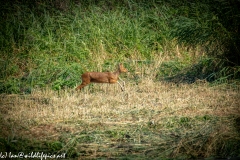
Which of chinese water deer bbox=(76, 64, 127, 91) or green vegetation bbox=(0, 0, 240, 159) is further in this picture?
chinese water deer bbox=(76, 64, 127, 91)

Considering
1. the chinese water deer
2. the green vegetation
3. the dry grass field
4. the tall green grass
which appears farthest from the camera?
the tall green grass

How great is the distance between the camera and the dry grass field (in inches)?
219

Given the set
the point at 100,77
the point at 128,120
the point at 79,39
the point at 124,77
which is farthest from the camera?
the point at 79,39

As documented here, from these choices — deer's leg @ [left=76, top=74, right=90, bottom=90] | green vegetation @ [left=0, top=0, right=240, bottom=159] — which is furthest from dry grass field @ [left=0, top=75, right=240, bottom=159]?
deer's leg @ [left=76, top=74, right=90, bottom=90]

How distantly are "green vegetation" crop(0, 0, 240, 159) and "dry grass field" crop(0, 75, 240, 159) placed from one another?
0.6 inches

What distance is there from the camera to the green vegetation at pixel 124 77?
5785 millimetres

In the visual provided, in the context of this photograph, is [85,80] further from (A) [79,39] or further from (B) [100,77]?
(A) [79,39]

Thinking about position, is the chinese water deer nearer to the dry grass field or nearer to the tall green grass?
the dry grass field

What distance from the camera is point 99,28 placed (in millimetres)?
11711

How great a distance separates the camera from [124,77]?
10.3 meters

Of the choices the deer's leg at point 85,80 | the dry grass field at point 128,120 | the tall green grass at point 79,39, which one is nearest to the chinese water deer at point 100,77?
the deer's leg at point 85,80

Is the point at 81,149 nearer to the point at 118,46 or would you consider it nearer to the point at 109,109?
the point at 109,109

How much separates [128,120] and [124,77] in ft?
11.5

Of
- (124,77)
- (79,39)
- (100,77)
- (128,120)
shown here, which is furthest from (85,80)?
(79,39)
